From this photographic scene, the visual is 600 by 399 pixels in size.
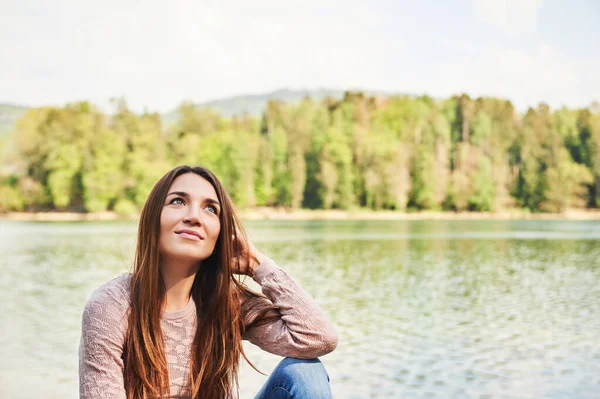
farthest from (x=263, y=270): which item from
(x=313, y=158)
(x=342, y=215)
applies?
(x=313, y=158)

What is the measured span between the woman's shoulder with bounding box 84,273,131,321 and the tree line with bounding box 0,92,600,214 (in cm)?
6365

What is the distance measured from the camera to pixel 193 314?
2.56 m

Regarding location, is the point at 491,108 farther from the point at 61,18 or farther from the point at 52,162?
the point at 61,18

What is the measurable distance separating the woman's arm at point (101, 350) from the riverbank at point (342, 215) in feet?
210

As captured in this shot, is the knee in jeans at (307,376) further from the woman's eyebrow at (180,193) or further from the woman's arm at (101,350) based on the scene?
the woman's eyebrow at (180,193)

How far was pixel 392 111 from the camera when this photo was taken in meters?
84.3

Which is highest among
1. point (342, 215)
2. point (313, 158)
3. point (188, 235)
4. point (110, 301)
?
point (313, 158)

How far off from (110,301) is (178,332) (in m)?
0.32

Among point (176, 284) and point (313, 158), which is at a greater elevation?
point (313, 158)

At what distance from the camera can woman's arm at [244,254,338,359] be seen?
2553 millimetres

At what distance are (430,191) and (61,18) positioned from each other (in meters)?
54.6

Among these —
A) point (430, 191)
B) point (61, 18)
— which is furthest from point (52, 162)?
point (430, 191)

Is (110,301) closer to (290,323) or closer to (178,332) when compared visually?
(178,332)

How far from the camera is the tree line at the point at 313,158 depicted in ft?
218
